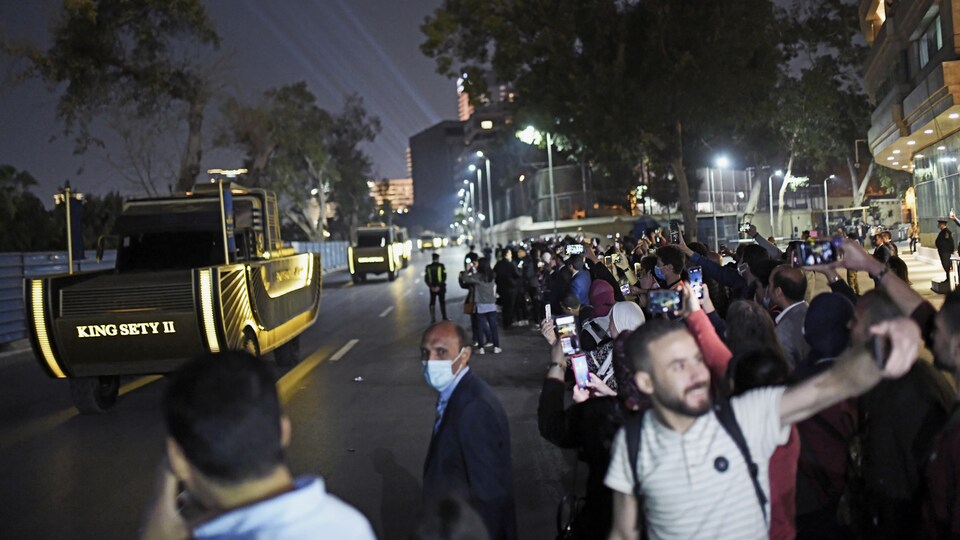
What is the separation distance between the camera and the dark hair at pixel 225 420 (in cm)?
232

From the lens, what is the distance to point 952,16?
69.2 ft

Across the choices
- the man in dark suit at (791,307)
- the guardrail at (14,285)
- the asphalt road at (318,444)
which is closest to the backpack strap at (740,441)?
the asphalt road at (318,444)

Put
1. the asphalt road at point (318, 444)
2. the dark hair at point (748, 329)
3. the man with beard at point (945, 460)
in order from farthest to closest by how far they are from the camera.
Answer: the asphalt road at point (318, 444)
the dark hair at point (748, 329)
the man with beard at point (945, 460)

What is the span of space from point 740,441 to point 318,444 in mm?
7283

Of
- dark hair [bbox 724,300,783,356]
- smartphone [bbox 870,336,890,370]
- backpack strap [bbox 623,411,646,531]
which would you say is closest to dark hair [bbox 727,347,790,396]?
dark hair [bbox 724,300,783,356]

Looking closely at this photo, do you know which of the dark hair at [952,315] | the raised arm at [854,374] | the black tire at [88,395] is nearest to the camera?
the raised arm at [854,374]

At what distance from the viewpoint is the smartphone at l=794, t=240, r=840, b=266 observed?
12.9 ft

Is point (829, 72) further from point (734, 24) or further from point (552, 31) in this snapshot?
point (552, 31)

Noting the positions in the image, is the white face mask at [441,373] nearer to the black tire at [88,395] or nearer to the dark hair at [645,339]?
the dark hair at [645,339]

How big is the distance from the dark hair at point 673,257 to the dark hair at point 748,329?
2137mm

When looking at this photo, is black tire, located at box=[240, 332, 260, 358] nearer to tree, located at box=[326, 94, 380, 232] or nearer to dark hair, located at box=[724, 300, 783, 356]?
dark hair, located at box=[724, 300, 783, 356]

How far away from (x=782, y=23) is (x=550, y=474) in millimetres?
34182

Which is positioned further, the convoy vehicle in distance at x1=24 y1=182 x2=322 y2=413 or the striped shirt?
the convoy vehicle in distance at x1=24 y1=182 x2=322 y2=413

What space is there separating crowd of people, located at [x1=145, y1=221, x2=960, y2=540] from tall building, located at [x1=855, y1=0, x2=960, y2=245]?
1820cm
